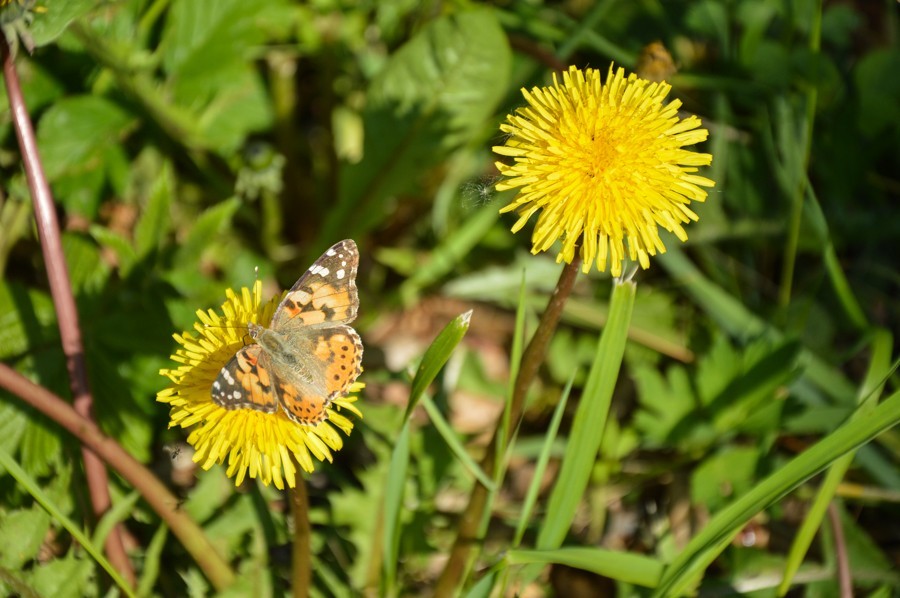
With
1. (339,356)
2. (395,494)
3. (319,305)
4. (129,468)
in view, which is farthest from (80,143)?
(395,494)

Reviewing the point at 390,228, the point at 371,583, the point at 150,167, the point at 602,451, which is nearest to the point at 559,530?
the point at 371,583

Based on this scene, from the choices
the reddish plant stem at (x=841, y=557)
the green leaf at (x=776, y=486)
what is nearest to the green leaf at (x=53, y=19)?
the green leaf at (x=776, y=486)

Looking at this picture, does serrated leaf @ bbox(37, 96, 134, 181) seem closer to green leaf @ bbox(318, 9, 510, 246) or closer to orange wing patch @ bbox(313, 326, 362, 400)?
green leaf @ bbox(318, 9, 510, 246)

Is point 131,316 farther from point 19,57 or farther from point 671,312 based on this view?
point 671,312

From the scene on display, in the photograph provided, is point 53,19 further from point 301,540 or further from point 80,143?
point 301,540

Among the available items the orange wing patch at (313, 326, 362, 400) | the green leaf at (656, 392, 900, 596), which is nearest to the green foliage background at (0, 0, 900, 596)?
the orange wing patch at (313, 326, 362, 400)

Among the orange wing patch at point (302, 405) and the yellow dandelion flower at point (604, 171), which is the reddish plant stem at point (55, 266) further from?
the yellow dandelion flower at point (604, 171)
